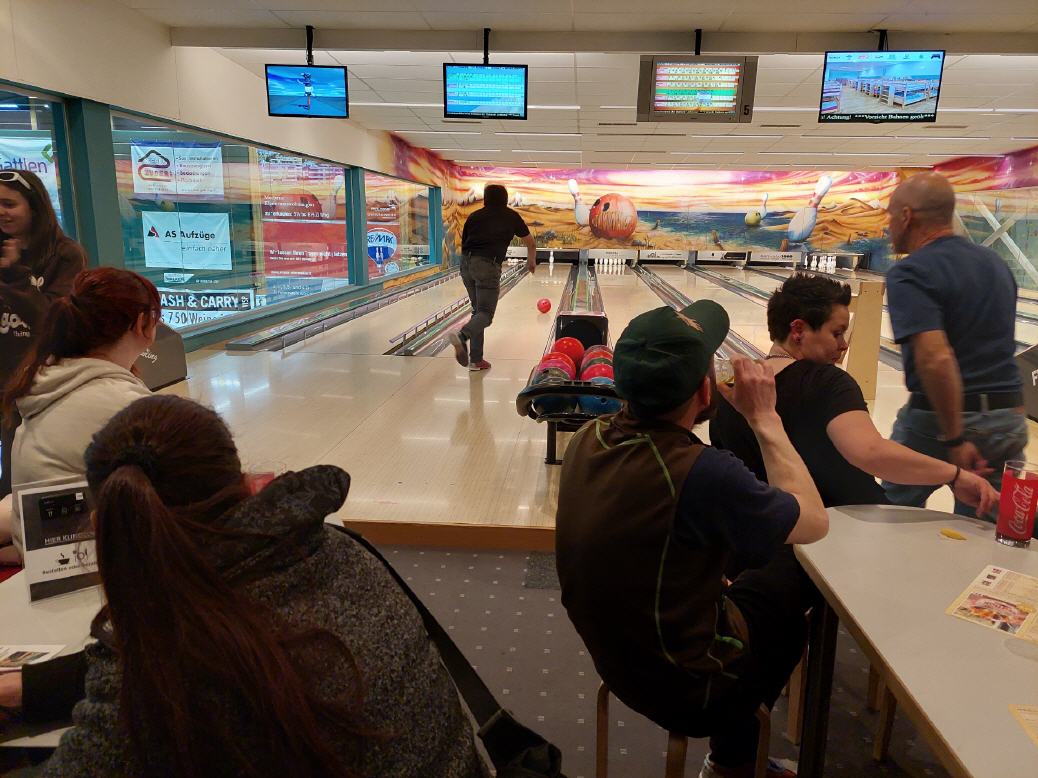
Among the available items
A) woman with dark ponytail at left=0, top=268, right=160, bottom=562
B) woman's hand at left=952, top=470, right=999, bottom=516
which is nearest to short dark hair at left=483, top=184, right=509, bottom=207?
woman with dark ponytail at left=0, top=268, right=160, bottom=562

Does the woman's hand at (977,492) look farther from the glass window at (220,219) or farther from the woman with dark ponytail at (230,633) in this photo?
the glass window at (220,219)

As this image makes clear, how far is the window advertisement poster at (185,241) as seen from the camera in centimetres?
676

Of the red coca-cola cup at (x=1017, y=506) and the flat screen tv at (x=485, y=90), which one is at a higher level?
the flat screen tv at (x=485, y=90)

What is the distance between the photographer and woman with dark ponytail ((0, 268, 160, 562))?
163 centimetres

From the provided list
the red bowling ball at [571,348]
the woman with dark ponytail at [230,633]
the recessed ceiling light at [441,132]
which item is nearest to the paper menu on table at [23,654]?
the woman with dark ponytail at [230,633]

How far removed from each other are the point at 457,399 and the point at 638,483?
155 inches

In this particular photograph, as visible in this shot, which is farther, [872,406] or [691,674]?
[872,406]

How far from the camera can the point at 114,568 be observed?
0.74 metres

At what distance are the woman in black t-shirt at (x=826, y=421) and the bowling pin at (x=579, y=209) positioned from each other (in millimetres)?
16782

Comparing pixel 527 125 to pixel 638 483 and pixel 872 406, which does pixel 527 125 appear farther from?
pixel 638 483

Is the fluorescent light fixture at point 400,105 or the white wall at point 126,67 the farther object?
the fluorescent light fixture at point 400,105

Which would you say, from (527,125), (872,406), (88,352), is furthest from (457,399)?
(527,125)

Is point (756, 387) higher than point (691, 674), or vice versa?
point (756, 387)

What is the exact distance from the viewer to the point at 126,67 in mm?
5555
